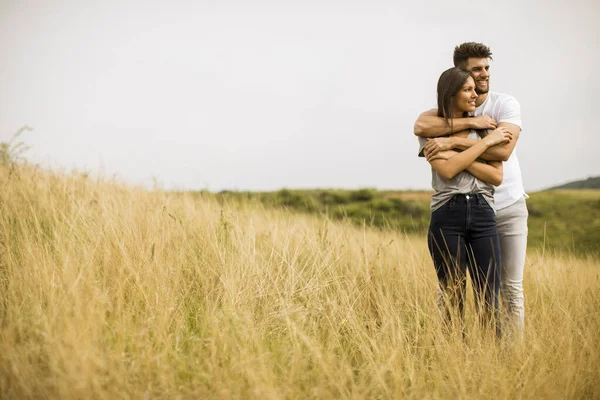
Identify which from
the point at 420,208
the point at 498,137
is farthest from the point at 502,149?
the point at 420,208

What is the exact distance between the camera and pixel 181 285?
332 cm

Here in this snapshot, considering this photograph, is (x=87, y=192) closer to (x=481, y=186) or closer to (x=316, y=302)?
(x=316, y=302)

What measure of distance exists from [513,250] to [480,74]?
1.36 meters

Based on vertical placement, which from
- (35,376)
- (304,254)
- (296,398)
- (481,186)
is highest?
(481,186)

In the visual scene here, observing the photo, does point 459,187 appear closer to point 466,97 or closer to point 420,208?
point 466,97

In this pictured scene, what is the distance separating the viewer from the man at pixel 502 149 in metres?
2.80

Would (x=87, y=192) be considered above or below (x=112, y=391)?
Result: above

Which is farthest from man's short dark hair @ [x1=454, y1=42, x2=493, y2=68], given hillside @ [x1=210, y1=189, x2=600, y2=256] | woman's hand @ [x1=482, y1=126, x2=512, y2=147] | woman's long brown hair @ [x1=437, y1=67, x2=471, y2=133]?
hillside @ [x1=210, y1=189, x2=600, y2=256]

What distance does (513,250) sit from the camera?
308cm

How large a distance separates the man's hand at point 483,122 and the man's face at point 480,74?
0.39 meters

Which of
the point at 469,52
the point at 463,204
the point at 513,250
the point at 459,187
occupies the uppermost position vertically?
the point at 469,52

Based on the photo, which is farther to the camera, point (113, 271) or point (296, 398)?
point (113, 271)

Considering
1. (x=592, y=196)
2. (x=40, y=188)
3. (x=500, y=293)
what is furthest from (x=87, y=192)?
(x=592, y=196)

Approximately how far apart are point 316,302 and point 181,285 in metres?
1.09
